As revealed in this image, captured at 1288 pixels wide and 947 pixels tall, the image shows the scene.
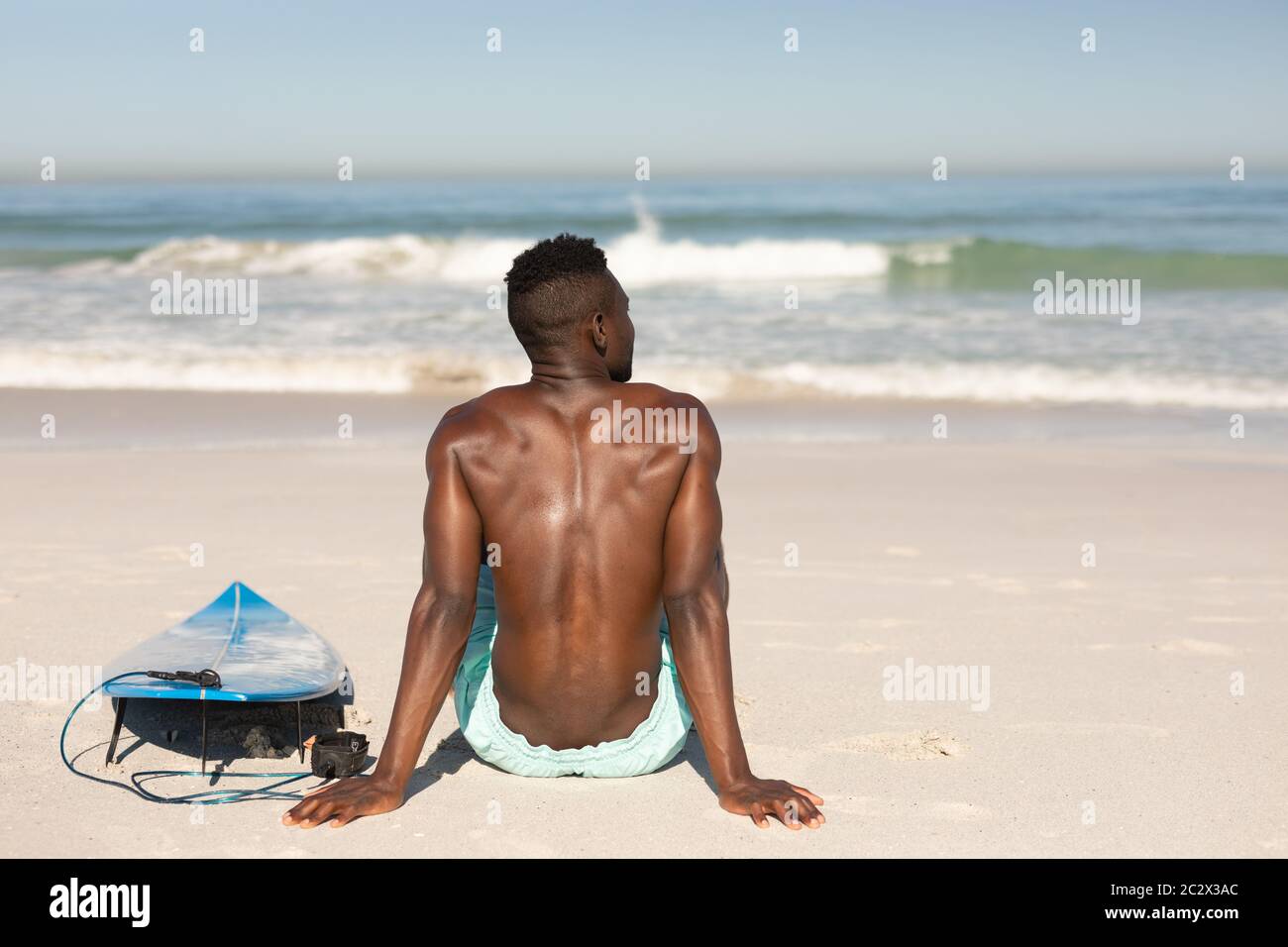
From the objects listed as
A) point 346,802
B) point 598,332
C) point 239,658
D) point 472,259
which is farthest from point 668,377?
point 472,259

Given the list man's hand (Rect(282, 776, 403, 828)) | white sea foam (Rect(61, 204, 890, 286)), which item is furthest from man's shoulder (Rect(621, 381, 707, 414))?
white sea foam (Rect(61, 204, 890, 286))

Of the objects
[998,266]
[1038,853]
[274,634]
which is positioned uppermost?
[998,266]

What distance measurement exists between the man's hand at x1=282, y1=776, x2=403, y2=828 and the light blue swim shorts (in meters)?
0.34

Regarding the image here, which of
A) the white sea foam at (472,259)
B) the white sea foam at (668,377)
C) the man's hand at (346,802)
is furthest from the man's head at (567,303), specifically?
the white sea foam at (472,259)

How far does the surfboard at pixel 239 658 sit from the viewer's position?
141 inches

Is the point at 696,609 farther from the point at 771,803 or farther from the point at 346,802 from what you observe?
the point at 346,802

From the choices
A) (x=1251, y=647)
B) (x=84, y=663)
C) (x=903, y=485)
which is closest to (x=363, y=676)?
(x=84, y=663)

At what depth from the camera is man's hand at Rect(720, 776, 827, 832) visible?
10.8ft

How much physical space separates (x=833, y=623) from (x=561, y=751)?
1883 mm

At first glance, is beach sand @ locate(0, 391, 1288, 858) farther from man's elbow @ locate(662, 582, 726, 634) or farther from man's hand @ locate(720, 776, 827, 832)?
man's elbow @ locate(662, 582, 726, 634)

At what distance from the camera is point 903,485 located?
25.6 ft

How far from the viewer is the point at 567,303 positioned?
331 cm

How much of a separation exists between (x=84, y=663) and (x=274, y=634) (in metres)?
0.89

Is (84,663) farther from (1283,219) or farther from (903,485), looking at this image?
(1283,219)
